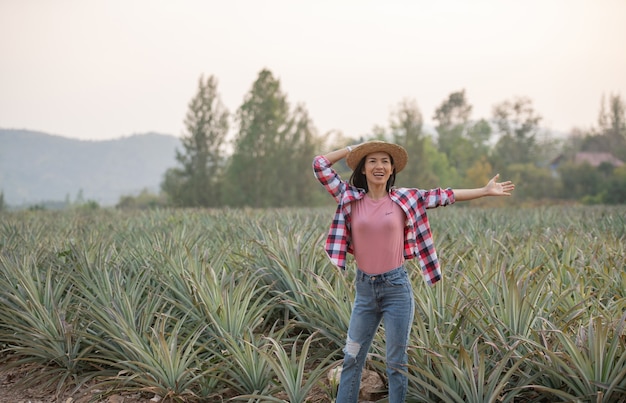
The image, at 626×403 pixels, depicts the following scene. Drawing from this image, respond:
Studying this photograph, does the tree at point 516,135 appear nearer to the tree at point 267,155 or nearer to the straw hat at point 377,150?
the tree at point 267,155

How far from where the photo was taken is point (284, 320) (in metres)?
4.81

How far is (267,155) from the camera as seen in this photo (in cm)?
3969

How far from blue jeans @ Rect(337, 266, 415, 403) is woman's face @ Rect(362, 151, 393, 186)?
458 mm

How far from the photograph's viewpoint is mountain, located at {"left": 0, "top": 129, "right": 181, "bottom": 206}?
140 m

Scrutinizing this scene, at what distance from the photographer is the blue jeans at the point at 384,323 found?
10.1ft

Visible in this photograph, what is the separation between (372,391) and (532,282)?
155cm

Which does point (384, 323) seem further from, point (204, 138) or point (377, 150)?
point (204, 138)

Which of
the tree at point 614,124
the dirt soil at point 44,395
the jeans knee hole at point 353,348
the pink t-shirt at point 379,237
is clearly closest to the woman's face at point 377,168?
the pink t-shirt at point 379,237

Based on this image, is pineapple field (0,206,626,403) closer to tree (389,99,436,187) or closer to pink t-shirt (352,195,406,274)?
pink t-shirt (352,195,406,274)

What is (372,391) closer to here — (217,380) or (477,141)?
(217,380)

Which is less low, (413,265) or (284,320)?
(413,265)

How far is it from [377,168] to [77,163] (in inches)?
6313

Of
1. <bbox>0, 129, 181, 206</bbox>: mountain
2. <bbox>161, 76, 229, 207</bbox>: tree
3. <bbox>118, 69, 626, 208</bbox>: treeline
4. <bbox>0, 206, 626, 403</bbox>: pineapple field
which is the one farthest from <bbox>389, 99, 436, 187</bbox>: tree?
<bbox>0, 129, 181, 206</bbox>: mountain

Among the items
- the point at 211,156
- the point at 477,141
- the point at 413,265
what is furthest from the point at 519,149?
the point at 413,265
